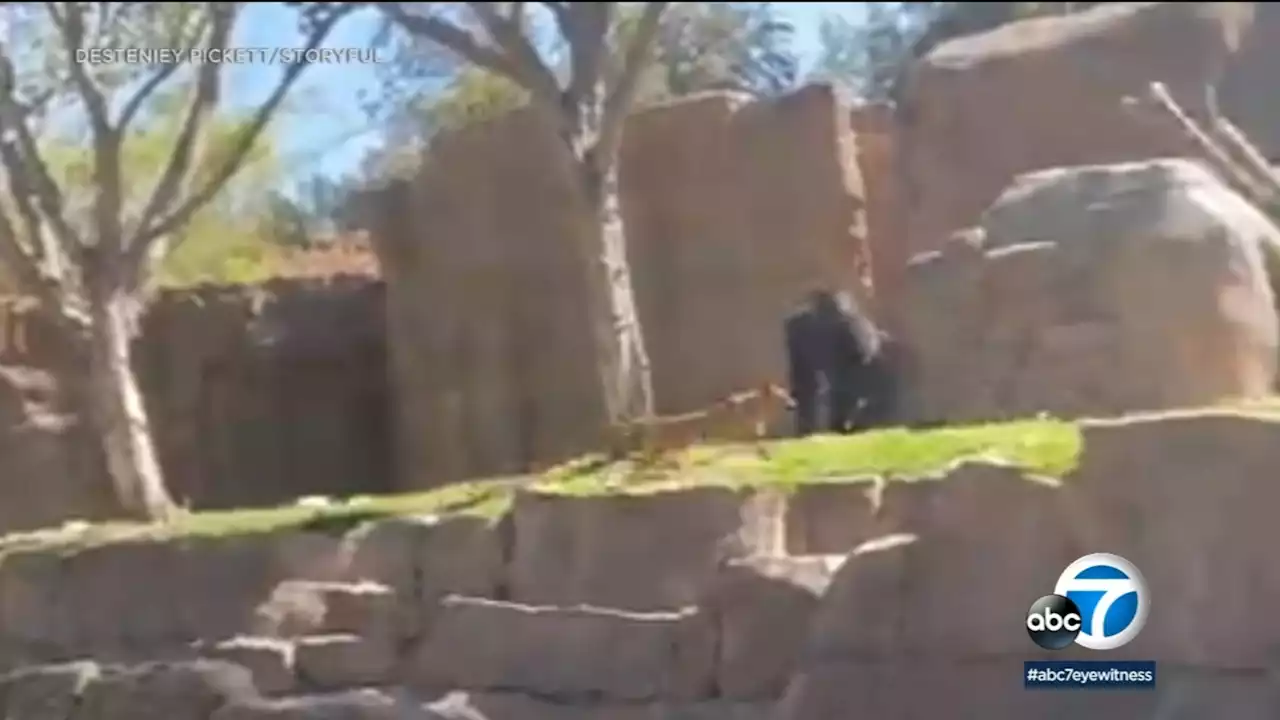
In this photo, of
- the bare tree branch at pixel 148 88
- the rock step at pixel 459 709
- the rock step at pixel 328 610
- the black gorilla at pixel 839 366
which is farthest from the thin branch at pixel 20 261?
the rock step at pixel 459 709

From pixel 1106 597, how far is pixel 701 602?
1293 millimetres

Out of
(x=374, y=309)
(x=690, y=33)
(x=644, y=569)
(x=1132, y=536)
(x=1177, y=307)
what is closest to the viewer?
(x=1132, y=536)

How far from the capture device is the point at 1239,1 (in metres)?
9.69

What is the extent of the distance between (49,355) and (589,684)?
5944 millimetres

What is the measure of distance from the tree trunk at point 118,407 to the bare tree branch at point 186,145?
0.36 metres

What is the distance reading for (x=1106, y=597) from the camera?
149 inches

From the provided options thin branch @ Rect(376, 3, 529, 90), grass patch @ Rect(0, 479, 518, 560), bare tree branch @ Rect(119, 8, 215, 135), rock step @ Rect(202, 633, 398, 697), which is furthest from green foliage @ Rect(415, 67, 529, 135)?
rock step @ Rect(202, 633, 398, 697)

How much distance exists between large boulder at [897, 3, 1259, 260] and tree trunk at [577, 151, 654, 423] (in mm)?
1960

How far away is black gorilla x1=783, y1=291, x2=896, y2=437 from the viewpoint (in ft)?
23.4

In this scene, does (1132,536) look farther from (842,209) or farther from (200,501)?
(200,501)

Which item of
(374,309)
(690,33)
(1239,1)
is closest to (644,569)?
(1239,1)

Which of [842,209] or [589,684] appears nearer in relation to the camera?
[589,684]

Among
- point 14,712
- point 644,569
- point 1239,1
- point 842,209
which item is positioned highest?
point 1239,1

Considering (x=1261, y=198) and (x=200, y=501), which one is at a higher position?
(x=1261, y=198)
